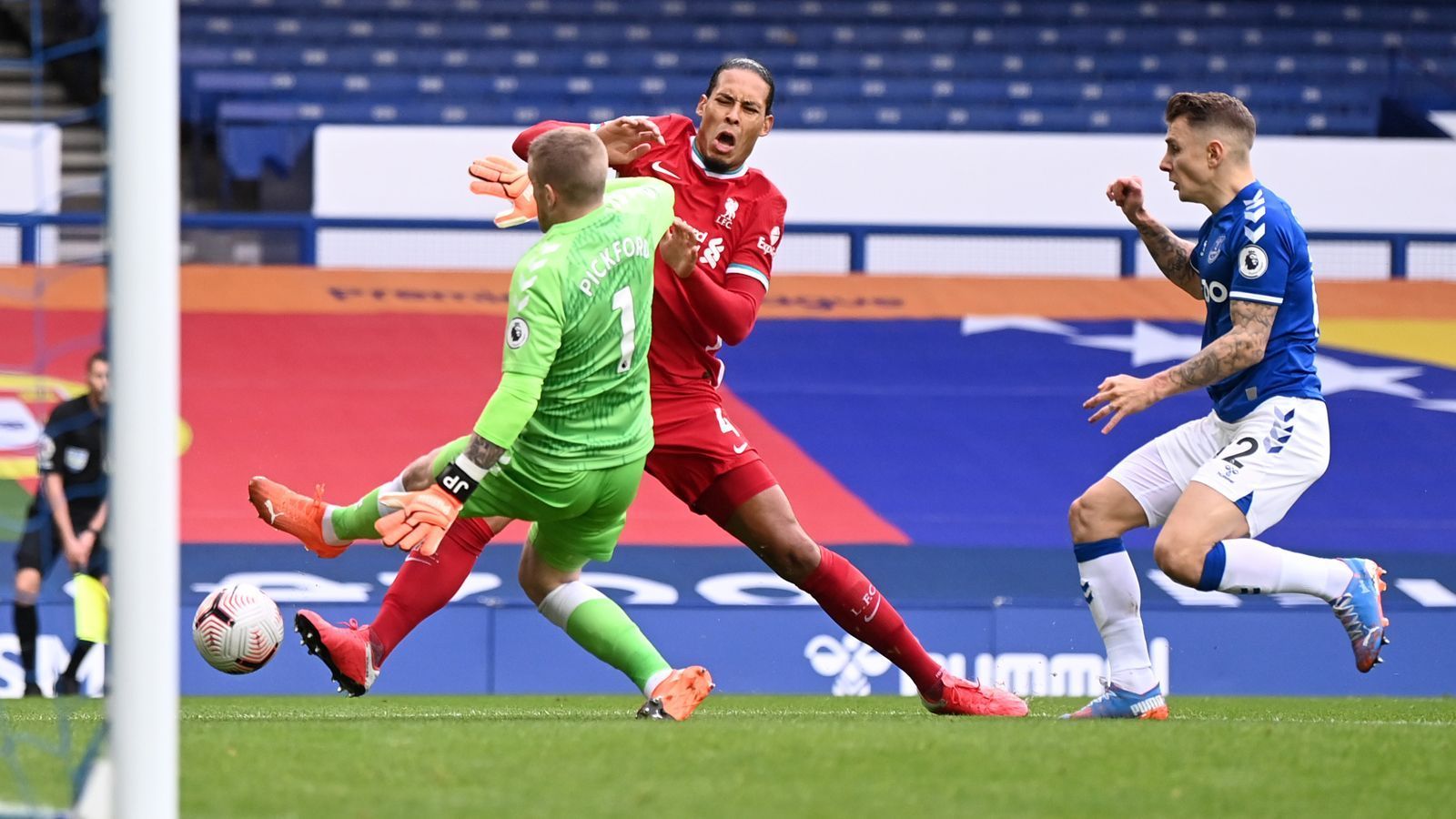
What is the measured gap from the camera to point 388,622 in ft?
18.8

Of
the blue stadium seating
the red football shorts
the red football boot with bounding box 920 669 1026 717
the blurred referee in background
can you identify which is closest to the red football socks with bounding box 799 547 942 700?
the red football boot with bounding box 920 669 1026 717

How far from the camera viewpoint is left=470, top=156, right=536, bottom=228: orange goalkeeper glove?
595 cm

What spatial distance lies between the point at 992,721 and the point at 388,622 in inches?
72.2

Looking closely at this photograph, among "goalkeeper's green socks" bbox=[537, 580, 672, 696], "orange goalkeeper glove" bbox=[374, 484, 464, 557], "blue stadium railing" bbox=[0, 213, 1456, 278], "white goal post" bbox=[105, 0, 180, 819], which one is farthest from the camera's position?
"blue stadium railing" bbox=[0, 213, 1456, 278]

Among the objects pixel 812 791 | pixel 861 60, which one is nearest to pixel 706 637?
pixel 812 791

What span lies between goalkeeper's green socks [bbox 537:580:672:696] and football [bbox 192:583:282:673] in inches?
33.2

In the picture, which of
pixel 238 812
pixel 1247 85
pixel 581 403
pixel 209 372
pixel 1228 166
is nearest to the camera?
pixel 238 812

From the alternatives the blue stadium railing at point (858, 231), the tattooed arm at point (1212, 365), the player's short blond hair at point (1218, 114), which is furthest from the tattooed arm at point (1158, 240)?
the blue stadium railing at point (858, 231)

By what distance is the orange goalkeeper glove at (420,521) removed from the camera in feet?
16.6

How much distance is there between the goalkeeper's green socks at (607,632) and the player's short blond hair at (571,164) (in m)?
1.26

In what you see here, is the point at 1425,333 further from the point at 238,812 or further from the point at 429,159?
the point at 238,812

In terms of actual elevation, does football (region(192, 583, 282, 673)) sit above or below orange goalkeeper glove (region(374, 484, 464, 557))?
below

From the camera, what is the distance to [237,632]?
553 cm

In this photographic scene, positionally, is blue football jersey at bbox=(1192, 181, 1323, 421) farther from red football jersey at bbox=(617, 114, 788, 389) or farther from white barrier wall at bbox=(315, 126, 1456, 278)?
white barrier wall at bbox=(315, 126, 1456, 278)
